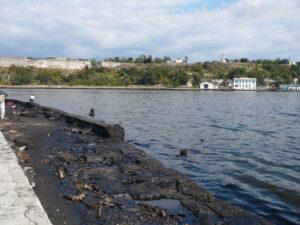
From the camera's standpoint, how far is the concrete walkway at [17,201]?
279 inches

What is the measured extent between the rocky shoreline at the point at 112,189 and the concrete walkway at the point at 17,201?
73 centimetres

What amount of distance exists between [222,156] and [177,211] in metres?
11.5

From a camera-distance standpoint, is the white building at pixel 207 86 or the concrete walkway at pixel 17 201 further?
the white building at pixel 207 86

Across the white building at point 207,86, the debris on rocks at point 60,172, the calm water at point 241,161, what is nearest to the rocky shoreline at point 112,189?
the debris on rocks at point 60,172

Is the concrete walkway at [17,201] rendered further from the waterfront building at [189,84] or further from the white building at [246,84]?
the waterfront building at [189,84]

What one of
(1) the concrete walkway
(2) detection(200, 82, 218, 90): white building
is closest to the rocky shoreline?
(1) the concrete walkway

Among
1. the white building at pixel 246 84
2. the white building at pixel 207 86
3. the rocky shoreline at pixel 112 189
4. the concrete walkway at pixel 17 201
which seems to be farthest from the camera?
the white building at pixel 246 84

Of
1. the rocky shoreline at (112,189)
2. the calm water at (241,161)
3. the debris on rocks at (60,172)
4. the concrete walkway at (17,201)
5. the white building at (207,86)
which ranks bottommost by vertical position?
the calm water at (241,161)

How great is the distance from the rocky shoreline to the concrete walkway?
73cm

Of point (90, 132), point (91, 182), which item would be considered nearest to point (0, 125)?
point (90, 132)

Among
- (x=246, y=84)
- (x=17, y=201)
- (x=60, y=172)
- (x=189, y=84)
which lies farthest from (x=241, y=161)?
(x=189, y=84)

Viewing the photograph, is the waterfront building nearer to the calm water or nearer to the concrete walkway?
the calm water

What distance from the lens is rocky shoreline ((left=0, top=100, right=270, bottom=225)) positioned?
9547 millimetres

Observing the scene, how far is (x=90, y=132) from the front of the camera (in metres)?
25.1
